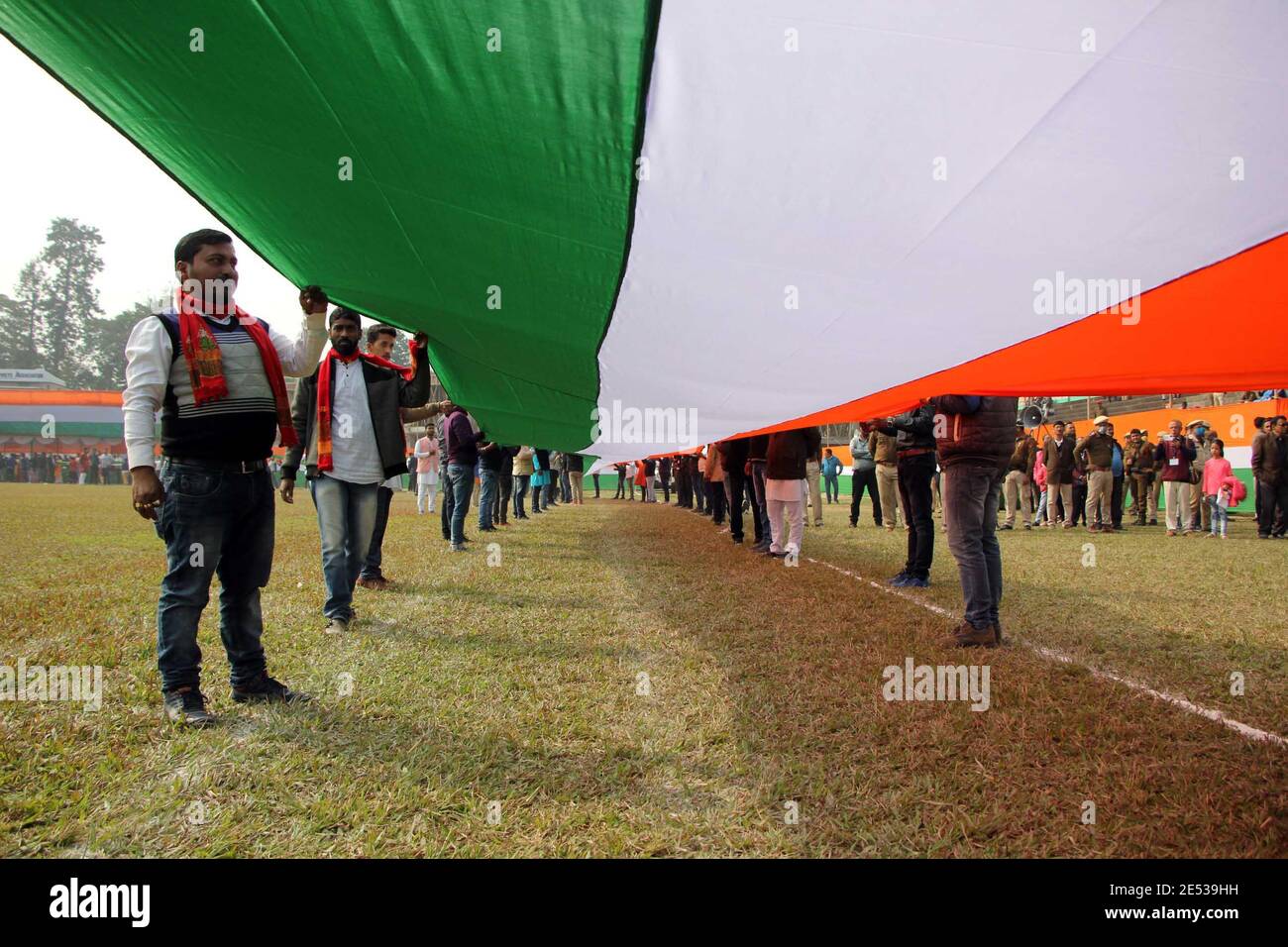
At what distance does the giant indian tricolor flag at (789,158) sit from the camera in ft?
4.92

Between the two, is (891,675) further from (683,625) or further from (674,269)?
(674,269)

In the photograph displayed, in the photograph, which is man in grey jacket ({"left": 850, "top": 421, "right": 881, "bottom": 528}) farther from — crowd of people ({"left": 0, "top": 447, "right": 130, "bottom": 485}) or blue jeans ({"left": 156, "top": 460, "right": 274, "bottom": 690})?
crowd of people ({"left": 0, "top": 447, "right": 130, "bottom": 485})

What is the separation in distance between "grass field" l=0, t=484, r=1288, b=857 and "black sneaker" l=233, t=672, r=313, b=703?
7cm

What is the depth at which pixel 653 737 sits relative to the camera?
2697mm

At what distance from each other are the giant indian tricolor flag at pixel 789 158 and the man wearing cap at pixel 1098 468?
970 centimetres

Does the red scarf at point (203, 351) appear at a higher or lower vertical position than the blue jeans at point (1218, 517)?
higher

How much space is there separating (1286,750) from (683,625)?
2987 mm

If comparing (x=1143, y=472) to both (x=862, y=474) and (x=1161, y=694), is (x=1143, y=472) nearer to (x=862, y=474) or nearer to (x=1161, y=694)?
(x=862, y=474)

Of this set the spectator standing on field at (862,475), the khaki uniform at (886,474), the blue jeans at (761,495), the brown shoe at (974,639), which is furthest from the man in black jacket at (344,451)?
the spectator standing on field at (862,475)

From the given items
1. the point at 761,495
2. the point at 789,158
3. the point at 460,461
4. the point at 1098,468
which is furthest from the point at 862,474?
the point at 789,158

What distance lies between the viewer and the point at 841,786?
88.8 inches

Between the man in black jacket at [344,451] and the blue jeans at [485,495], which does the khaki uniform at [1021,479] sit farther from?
the man in black jacket at [344,451]

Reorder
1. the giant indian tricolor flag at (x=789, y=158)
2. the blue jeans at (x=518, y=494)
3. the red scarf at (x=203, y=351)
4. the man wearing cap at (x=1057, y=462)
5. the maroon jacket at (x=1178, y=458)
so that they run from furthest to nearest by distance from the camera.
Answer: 1. the blue jeans at (x=518, y=494)
2. the man wearing cap at (x=1057, y=462)
3. the maroon jacket at (x=1178, y=458)
4. the red scarf at (x=203, y=351)
5. the giant indian tricolor flag at (x=789, y=158)

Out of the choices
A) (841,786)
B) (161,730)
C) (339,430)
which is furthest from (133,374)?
(841,786)
